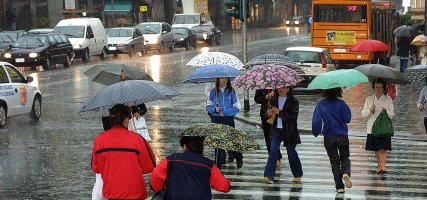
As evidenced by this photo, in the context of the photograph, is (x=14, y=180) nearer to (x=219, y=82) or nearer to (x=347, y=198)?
(x=219, y=82)

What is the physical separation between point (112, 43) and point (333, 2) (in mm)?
15732

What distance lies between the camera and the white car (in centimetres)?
2225

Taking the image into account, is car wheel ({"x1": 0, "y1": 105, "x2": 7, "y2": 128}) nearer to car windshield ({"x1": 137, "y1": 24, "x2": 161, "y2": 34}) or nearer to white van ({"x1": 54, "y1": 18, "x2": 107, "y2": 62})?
Answer: white van ({"x1": 54, "y1": 18, "x2": 107, "y2": 62})

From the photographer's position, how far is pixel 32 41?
145 ft

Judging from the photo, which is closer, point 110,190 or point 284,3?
point 110,190

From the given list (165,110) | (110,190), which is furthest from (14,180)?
(165,110)

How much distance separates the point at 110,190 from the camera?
8.61 m

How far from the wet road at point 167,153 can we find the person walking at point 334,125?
461 millimetres

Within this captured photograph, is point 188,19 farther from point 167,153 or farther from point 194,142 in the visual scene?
point 194,142

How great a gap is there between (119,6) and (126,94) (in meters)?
70.1

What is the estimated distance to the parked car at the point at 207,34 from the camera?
222 ft

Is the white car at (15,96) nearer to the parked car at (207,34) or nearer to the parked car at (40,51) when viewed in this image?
the parked car at (40,51)

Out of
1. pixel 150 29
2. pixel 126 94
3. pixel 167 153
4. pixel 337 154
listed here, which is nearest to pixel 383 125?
pixel 337 154

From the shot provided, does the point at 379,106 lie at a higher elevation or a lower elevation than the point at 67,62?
higher
